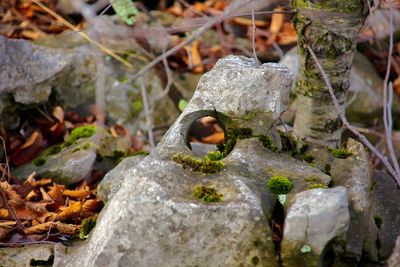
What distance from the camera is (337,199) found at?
245 cm

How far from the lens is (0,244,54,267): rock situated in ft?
9.60

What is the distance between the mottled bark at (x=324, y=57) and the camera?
135 inches

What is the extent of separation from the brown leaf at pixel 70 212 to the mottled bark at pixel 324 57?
147 cm

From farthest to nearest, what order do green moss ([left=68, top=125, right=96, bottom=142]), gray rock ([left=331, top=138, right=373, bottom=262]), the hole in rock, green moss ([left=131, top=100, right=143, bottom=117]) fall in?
1. the hole in rock
2. green moss ([left=131, top=100, right=143, bottom=117])
3. green moss ([left=68, top=125, right=96, bottom=142])
4. gray rock ([left=331, top=138, right=373, bottom=262])

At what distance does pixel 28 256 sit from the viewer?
9.70 ft

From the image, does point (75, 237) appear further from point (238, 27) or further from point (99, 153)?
point (238, 27)

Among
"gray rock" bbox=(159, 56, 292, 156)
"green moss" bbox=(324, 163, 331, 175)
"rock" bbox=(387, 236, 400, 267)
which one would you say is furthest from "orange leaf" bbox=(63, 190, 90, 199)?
"rock" bbox=(387, 236, 400, 267)

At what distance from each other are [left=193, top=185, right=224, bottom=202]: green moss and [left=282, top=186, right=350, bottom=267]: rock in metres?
0.32

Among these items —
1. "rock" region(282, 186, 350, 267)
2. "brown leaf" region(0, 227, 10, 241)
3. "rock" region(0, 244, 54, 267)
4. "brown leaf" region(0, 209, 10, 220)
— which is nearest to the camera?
"rock" region(282, 186, 350, 267)

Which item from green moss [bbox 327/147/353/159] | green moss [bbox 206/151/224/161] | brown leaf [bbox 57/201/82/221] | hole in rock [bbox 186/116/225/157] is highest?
green moss [bbox 206/151/224/161]

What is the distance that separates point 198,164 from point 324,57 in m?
1.25

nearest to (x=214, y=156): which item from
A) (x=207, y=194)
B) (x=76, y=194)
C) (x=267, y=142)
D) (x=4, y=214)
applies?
(x=267, y=142)

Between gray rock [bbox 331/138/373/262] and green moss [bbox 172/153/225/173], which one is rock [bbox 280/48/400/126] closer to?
gray rock [bbox 331/138/373/262]

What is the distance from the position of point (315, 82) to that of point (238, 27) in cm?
279
